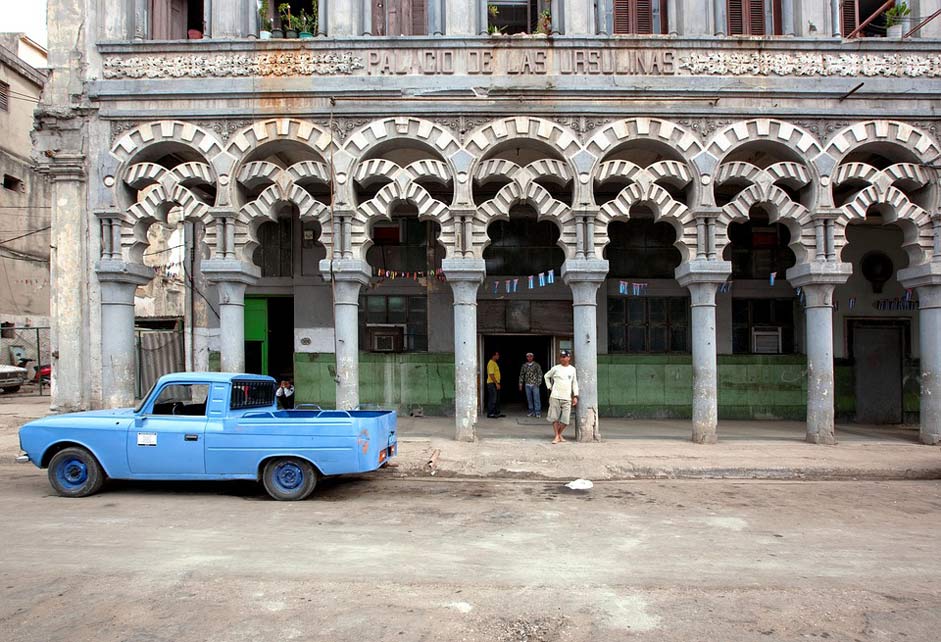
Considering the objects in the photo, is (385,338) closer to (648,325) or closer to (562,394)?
(562,394)

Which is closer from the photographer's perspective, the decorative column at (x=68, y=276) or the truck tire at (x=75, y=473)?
the truck tire at (x=75, y=473)

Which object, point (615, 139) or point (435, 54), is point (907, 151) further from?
point (435, 54)

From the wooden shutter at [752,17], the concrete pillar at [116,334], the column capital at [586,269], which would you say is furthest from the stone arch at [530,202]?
the concrete pillar at [116,334]

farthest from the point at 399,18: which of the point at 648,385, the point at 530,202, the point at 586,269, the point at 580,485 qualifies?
the point at 648,385

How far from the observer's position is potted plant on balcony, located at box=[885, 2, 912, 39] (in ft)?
38.1

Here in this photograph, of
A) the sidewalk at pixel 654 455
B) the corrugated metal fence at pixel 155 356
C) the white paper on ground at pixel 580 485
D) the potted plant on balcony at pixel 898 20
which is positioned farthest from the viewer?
the corrugated metal fence at pixel 155 356

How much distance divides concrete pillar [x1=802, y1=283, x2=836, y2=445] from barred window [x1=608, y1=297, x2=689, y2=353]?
4012 millimetres

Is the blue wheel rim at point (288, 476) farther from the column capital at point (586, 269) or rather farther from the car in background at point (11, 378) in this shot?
the car in background at point (11, 378)

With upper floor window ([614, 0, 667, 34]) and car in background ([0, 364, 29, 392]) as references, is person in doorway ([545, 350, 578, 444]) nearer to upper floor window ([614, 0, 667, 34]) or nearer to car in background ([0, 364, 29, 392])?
upper floor window ([614, 0, 667, 34])

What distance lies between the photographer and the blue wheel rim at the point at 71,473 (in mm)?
7387

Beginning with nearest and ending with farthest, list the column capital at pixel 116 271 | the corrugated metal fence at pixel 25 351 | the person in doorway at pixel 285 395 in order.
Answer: the column capital at pixel 116 271
the person in doorway at pixel 285 395
the corrugated metal fence at pixel 25 351

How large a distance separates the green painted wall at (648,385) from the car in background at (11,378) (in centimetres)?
1257

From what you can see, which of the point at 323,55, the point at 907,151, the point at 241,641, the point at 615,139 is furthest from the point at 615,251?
the point at 241,641

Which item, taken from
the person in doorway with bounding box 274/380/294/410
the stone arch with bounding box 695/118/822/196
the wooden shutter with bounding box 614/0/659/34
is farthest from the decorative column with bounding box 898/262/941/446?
the person in doorway with bounding box 274/380/294/410
